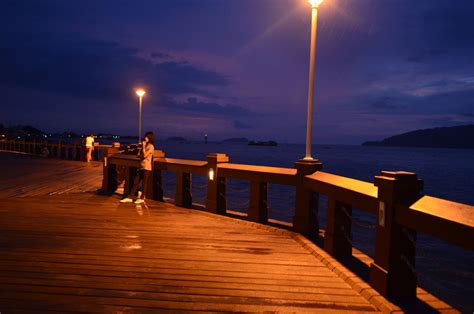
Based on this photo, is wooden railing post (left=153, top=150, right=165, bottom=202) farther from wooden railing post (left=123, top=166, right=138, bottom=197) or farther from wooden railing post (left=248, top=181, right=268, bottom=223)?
wooden railing post (left=248, top=181, right=268, bottom=223)

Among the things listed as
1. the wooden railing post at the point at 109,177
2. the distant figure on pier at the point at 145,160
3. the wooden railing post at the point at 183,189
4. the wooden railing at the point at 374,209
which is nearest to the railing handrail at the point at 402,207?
the wooden railing at the point at 374,209

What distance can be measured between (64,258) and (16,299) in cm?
158

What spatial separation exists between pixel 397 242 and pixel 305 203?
3132 millimetres

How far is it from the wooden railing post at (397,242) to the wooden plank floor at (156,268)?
1.34 ft

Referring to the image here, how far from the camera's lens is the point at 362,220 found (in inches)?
991

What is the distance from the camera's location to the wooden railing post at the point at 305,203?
24.9ft

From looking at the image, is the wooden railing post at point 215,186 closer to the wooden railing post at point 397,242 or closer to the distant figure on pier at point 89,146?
the wooden railing post at point 397,242

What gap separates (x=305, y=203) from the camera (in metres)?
7.65

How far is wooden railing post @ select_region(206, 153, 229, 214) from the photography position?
973 cm

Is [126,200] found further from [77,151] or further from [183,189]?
[77,151]

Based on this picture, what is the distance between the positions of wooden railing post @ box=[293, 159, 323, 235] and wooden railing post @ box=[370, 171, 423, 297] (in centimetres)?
293

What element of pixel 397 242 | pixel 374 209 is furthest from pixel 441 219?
pixel 374 209

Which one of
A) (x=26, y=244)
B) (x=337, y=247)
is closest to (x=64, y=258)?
(x=26, y=244)

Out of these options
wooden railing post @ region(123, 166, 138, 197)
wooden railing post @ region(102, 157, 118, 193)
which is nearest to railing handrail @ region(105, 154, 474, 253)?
wooden railing post @ region(123, 166, 138, 197)
